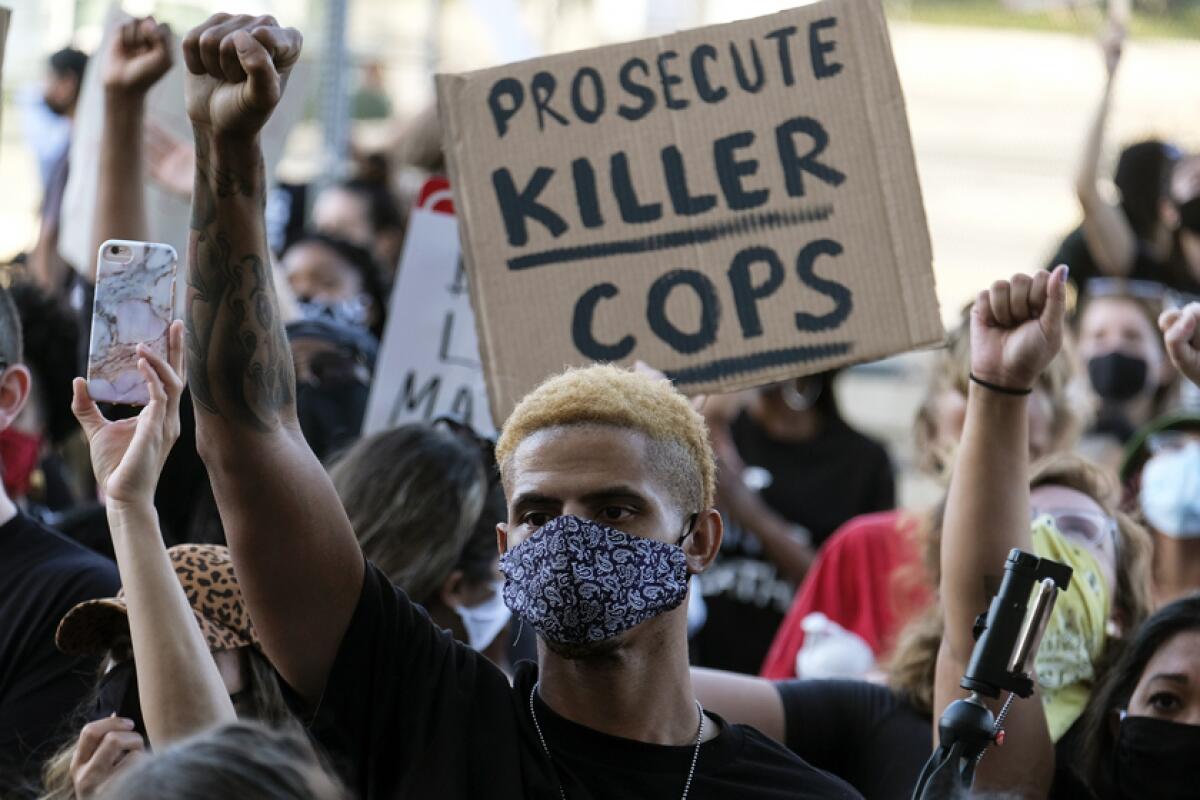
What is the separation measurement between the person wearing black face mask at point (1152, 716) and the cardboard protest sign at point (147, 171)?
85.6 inches

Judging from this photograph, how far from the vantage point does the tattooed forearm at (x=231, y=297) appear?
2756 mm

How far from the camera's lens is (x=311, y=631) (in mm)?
2709

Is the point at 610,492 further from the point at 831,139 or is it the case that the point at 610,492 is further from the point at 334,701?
the point at 831,139

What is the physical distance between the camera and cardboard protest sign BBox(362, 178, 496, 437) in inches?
→ 176

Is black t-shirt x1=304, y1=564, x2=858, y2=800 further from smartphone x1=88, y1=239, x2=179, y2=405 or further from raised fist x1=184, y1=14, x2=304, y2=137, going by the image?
raised fist x1=184, y1=14, x2=304, y2=137

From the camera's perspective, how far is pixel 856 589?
495 centimetres

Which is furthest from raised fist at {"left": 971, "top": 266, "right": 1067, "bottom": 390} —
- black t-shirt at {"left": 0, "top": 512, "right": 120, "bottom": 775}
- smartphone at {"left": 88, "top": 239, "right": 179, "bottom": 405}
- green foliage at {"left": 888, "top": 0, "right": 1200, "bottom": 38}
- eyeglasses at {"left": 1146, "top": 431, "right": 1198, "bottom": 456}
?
green foliage at {"left": 888, "top": 0, "right": 1200, "bottom": 38}

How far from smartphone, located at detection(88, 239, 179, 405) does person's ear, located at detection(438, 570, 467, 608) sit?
0.88 meters

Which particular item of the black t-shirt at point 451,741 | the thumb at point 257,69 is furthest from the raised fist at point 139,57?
the black t-shirt at point 451,741

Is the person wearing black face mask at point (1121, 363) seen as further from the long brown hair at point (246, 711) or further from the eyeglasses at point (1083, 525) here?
the long brown hair at point (246, 711)

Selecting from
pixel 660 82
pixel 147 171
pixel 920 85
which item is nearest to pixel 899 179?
pixel 660 82

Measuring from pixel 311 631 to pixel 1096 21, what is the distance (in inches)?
673

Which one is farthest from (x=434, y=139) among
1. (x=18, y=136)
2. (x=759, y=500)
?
(x=18, y=136)

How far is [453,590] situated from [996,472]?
1057 millimetres
